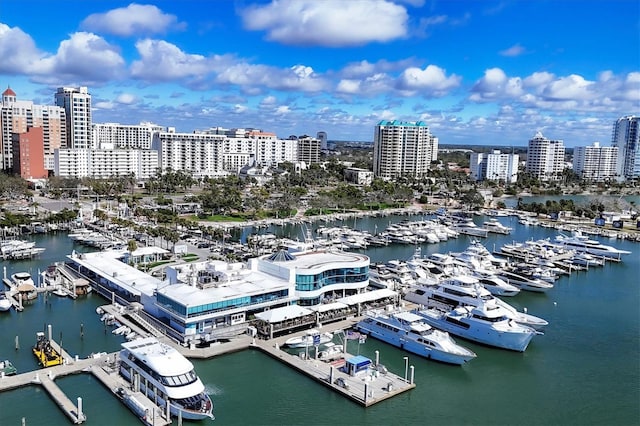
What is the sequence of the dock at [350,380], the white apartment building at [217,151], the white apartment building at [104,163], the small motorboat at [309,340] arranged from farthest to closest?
1. the white apartment building at [217,151]
2. the white apartment building at [104,163]
3. the small motorboat at [309,340]
4. the dock at [350,380]

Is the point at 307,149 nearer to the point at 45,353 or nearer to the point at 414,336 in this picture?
the point at 414,336

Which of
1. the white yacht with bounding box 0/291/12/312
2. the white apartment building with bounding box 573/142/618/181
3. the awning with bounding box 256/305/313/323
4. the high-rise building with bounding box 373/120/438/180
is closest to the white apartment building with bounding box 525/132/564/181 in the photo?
the white apartment building with bounding box 573/142/618/181

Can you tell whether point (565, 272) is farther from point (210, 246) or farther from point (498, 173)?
point (498, 173)

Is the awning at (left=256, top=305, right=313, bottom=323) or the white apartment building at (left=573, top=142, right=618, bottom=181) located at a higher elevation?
the white apartment building at (left=573, top=142, right=618, bottom=181)

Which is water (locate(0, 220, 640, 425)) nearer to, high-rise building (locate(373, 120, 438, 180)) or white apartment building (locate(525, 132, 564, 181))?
high-rise building (locate(373, 120, 438, 180))

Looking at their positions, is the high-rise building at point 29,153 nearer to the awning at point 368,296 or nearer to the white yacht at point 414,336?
the awning at point 368,296

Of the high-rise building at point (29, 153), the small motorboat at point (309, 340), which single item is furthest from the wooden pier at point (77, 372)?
the high-rise building at point (29, 153)
